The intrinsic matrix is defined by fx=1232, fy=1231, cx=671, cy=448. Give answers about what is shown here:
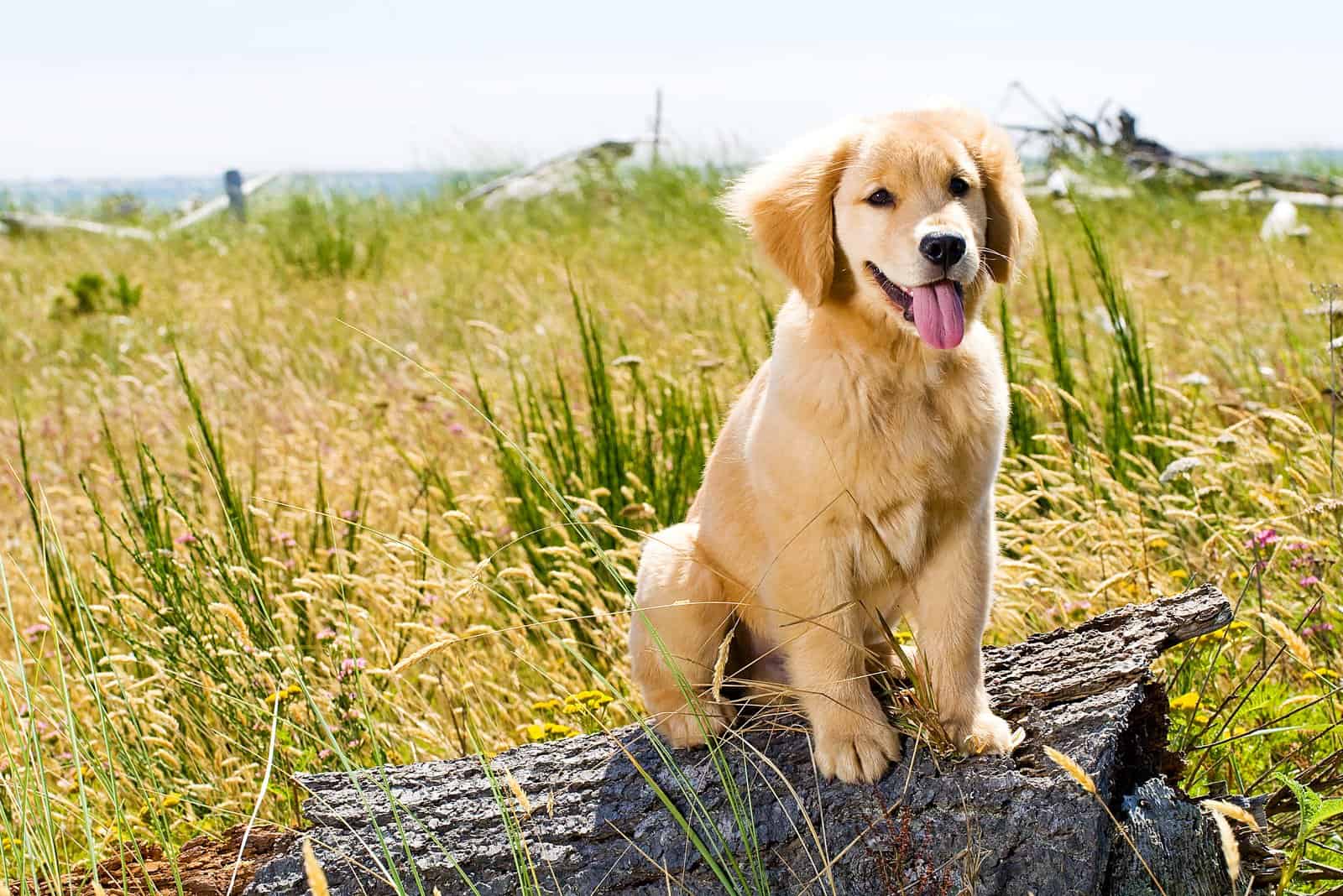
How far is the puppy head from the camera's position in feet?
6.91

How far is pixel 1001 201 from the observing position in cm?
233

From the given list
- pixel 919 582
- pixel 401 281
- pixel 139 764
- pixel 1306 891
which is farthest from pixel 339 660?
pixel 401 281

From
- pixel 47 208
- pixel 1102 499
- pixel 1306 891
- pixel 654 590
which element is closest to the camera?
pixel 1306 891

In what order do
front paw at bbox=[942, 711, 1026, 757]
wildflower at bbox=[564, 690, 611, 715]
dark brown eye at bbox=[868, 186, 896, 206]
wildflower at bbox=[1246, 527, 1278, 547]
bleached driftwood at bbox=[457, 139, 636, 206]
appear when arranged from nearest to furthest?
1. front paw at bbox=[942, 711, 1026, 757]
2. dark brown eye at bbox=[868, 186, 896, 206]
3. wildflower at bbox=[564, 690, 611, 715]
4. wildflower at bbox=[1246, 527, 1278, 547]
5. bleached driftwood at bbox=[457, 139, 636, 206]

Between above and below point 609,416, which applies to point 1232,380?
below

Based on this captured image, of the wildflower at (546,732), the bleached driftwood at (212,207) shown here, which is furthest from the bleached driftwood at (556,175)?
the wildflower at (546,732)

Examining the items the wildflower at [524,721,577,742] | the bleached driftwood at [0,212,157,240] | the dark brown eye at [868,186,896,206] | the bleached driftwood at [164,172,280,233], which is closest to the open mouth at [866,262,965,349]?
the dark brown eye at [868,186,896,206]

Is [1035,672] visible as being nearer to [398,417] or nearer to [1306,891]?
[1306,891]

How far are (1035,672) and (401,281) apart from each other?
24.9ft

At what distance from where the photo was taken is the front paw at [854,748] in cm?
207

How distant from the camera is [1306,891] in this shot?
2158mm

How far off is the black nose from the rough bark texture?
0.76m

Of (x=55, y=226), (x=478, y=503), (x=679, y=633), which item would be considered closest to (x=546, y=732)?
(x=679, y=633)

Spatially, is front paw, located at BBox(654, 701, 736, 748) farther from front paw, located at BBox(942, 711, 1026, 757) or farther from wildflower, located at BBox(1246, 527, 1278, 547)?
wildflower, located at BBox(1246, 527, 1278, 547)
